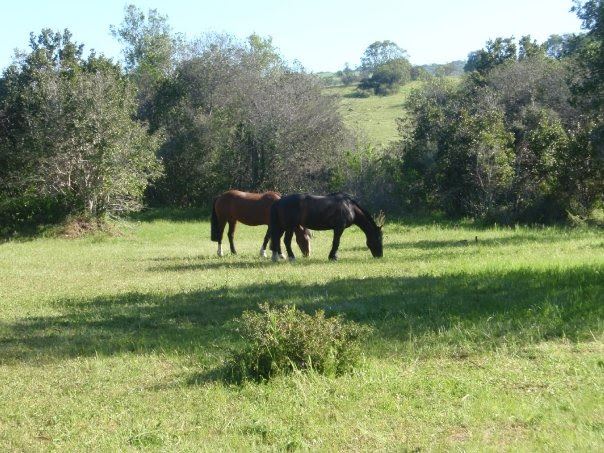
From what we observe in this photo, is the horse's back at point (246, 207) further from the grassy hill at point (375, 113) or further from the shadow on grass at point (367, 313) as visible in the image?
the grassy hill at point (375, 113)

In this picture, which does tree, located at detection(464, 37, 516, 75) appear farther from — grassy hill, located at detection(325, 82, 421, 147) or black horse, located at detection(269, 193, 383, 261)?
black horse, located at detection(269, 193, 383, 261)

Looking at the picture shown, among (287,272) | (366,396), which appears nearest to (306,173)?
(287,272)

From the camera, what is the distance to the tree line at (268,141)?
29.7 metres

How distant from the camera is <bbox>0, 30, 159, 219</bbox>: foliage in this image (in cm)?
2950

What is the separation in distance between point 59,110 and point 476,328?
23.8 meters

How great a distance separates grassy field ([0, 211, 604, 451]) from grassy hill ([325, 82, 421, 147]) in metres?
39.2

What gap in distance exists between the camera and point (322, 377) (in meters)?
7.50

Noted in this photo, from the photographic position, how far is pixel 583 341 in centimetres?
860

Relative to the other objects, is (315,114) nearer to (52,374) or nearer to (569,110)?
(569,110)

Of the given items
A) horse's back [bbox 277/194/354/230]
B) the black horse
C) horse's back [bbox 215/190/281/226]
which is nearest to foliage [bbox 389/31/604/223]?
the black horse

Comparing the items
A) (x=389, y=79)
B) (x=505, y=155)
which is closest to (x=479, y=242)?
(x=505, y=155)

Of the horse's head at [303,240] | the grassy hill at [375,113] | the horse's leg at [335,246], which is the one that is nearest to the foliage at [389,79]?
the grassy hill at [375,113]

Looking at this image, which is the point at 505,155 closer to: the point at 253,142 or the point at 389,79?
the point at 253,142

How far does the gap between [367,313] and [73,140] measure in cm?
2137
